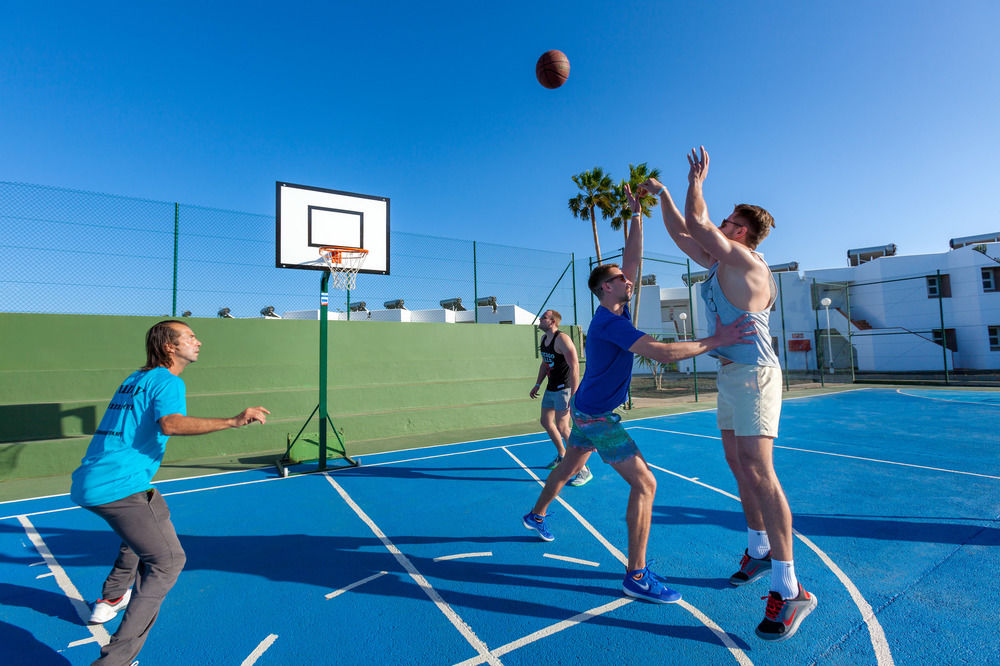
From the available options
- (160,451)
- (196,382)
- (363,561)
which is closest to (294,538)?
(363,561)

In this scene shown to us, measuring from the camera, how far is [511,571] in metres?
3.61

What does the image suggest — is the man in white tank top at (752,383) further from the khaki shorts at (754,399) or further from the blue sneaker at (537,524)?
the blue sneaker at (537,524)

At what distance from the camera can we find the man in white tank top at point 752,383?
2.76 metres

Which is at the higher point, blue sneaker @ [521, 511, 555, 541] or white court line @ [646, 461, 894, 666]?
blue sneaker @ [521, 511, 555, 541]

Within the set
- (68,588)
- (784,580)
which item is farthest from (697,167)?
(68,588)

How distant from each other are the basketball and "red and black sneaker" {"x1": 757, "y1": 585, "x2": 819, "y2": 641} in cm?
779

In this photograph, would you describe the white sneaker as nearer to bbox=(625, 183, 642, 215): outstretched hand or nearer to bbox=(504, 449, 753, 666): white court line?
bbox=(504, 449, 753, 666): white court line

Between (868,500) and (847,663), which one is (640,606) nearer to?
(847,663)

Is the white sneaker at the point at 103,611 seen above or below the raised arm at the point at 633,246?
below

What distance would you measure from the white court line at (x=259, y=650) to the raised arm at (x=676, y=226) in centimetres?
365

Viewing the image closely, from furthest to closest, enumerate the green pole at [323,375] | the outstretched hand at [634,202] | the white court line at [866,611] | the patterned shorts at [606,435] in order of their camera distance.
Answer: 1. the green pole at [323,375]
2. the outstretched hand at [634,202]
3. the patterned shorts at [606,435]
4. the white court line at [866,611]

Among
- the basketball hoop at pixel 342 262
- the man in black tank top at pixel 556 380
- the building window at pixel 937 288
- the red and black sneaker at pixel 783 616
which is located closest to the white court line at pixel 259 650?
the red and black sneaker at pixel 783 616

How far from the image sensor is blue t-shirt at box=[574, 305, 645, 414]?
3.19 metres

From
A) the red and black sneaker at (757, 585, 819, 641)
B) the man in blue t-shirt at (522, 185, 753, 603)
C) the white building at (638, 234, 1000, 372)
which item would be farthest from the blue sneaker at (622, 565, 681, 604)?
the white building at (638, 234, 1000, 372)
